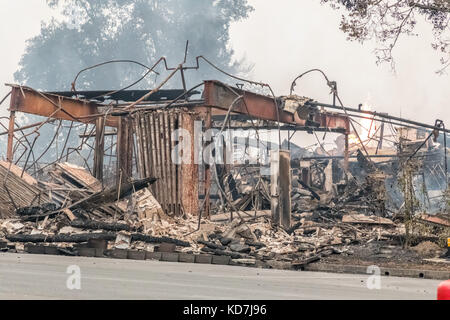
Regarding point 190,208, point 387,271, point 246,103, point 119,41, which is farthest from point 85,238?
point 119,41

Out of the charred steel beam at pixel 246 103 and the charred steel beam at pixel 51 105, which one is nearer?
the charred steel beam at pixel 246 103

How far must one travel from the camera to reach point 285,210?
18703mm

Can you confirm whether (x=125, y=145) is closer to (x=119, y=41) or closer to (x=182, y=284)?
(x=182, y=284)

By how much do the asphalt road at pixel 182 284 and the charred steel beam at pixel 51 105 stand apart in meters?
9.54

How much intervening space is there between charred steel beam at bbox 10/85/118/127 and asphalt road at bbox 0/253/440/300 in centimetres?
954

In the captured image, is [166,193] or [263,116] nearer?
[166,193]

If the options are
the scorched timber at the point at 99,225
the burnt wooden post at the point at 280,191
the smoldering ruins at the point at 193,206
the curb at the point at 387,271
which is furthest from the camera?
the burnt wooden post at the point at 280,191

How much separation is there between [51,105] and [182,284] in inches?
561

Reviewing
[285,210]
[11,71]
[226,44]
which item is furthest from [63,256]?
[11,71]

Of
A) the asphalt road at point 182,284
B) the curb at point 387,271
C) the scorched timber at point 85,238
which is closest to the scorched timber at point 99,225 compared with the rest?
the scorched timber at point 85,238

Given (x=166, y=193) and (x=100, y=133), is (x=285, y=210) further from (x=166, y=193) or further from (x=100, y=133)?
(x=100, y=133)

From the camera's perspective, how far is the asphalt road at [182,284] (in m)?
7.71

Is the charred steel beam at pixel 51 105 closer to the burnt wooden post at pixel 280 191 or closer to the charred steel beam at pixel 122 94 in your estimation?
the charred steel beam at pixel 122 94
